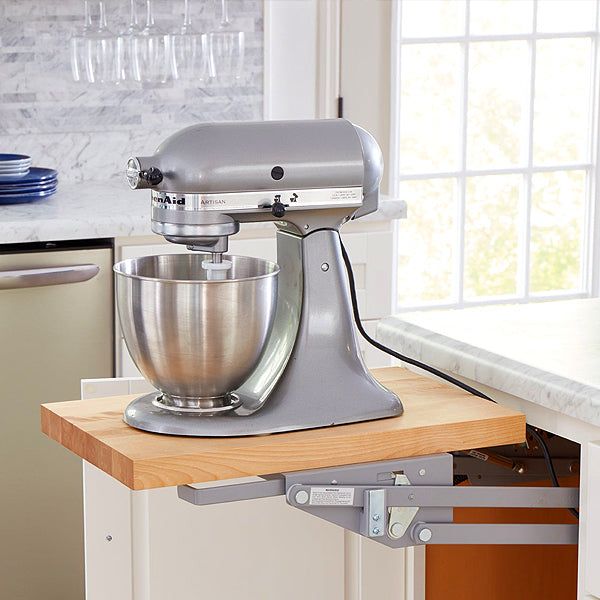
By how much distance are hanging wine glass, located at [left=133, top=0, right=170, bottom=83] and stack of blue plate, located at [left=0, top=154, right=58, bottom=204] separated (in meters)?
0.52

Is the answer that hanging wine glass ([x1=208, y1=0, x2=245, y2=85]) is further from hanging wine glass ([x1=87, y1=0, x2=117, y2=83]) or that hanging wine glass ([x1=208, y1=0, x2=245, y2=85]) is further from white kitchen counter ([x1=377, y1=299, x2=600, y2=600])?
white kitchen counter ([x1=377, y1=299, x2=600, y2=600])

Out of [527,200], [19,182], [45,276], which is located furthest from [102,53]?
[527,200]

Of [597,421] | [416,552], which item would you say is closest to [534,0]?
[416,552]

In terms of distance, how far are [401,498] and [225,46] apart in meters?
2.35

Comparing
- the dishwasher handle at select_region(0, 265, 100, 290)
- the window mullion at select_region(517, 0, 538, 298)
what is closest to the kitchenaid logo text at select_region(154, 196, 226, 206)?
the dishwasher handle at select_region(0, 265, 100, 290)

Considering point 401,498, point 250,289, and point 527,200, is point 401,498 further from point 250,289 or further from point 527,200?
point 527,200

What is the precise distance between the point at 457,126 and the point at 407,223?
13.2 inches

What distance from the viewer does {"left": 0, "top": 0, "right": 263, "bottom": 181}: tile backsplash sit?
3.46 metres

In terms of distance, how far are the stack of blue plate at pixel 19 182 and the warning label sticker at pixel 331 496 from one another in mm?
1812

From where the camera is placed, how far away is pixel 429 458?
1.51 m

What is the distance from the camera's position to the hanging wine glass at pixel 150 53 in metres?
3.52

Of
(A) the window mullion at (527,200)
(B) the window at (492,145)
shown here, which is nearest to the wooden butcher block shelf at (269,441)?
(B) the window at (492,145)

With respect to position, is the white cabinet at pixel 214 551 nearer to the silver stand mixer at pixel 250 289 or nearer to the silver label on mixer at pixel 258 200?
the silver stand mixer at pixel 250 289

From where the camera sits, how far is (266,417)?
1478mm
